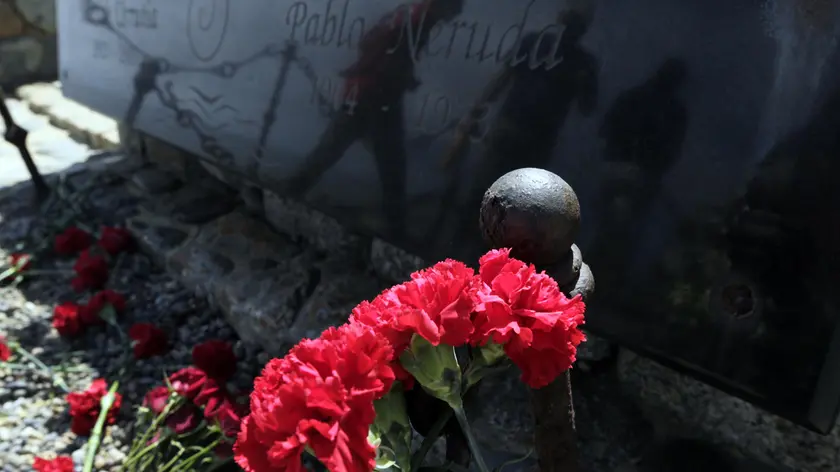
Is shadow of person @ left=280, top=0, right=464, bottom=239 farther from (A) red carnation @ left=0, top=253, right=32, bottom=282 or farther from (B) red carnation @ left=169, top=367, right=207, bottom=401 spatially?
Result: (A) red carnation @ left=0, top=253, right=32, bottom=282

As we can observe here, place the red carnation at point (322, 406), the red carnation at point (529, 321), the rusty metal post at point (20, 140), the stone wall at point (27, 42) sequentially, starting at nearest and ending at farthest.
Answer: the red carnation at point (322, 406) < the red carnation at point (529, 321) < the rusty metal post at point (20, 140) < the stone wall at point (27, 42)

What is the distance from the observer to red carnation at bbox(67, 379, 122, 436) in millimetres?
1903

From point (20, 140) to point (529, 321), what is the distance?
9.62 feet

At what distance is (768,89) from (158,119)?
2.11m

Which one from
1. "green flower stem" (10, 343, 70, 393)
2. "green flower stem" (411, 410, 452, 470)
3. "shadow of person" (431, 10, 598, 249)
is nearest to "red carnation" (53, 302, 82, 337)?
"green flower stem" (10, 343, 70, 393)

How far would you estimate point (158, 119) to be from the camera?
2621mm

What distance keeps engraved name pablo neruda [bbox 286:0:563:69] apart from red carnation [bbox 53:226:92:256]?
1.23 metres

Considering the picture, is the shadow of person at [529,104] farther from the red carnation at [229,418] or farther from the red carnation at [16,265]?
the red carnation at [16,265]

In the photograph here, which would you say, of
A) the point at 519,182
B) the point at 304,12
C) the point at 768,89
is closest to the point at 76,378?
the point at 304,12

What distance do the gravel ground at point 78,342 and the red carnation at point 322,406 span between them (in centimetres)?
141

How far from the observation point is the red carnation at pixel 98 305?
7.50 feet

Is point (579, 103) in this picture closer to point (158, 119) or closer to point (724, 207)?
point (724, 207)

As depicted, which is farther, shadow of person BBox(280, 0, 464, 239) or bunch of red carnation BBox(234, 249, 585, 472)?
shadow of person BBox(280, 0, 464, 239)

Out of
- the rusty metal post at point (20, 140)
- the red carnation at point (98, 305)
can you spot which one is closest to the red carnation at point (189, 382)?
the red carnation at point (98, 305)
